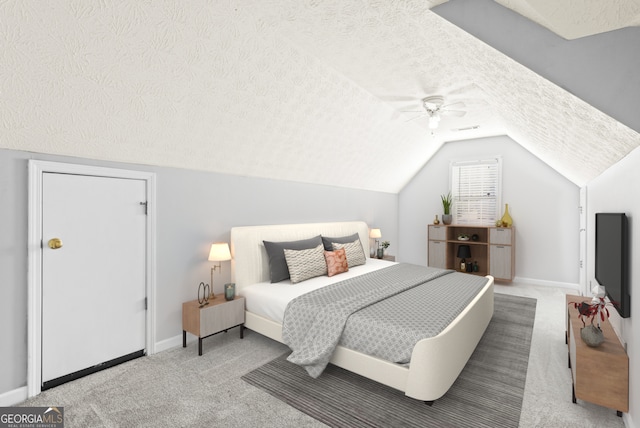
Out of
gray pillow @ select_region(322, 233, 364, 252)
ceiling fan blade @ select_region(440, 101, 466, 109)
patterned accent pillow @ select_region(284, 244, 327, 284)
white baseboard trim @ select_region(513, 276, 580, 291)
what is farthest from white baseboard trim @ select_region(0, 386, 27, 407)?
white baseboard trim @ select_region(513, 276, 580, 291)

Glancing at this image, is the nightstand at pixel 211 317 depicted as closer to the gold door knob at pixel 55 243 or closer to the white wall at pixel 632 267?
the gold door knob at pixel 55 243

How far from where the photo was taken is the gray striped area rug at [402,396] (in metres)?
1.99

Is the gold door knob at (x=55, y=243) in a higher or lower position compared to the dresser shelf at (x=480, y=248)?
higher

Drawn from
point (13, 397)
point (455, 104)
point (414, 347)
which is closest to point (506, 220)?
point (455, 104)

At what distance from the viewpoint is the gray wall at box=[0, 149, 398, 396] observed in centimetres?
212

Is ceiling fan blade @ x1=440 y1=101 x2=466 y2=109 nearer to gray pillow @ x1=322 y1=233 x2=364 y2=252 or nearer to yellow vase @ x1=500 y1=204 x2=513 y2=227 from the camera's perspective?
gray pillow @ x1=322 y1=233 x2=364 y2=252

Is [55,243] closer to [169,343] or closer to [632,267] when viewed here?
[169,343]

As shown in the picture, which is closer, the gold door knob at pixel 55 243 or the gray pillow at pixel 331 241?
the gold door knob at pixel 55 243

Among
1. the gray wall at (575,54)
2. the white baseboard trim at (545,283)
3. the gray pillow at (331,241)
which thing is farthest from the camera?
the white baseboard trim at (545,283)

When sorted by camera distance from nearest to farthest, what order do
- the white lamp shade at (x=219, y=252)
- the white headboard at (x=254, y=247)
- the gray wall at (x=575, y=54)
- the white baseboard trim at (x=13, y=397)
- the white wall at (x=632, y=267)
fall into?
the gray wall at (x=575, y=54) < the white wall at (x=632, y=267) < the white baseboard trim at (x=13, y=397) < the white lamp shade at (x=219, y=252) < the white headboard at (x=254, y=247)

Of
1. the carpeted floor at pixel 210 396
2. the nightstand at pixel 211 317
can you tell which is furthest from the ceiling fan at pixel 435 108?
the nightstand at pixel 211 317

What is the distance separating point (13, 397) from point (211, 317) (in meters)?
1.40

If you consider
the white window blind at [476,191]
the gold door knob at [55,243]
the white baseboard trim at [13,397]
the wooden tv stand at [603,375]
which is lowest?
the white baseboard trim at [13,397]

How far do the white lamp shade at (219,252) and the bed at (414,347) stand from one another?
0.67 ft
